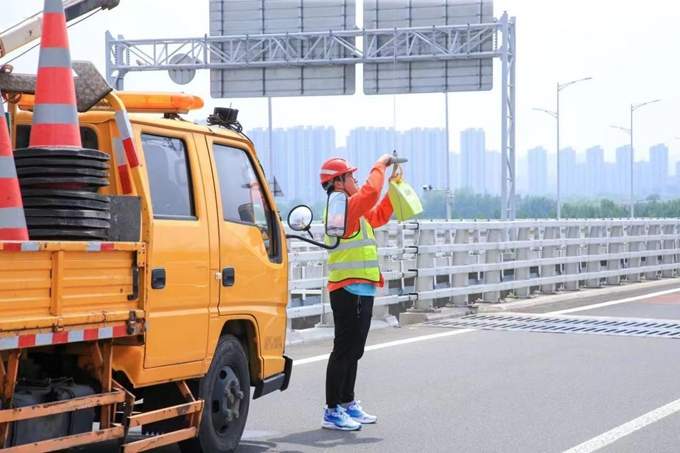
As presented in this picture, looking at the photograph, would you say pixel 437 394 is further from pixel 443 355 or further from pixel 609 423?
pixel 443 355

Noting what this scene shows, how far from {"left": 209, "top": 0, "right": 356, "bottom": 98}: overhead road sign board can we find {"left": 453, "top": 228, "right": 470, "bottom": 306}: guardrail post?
24.2 m

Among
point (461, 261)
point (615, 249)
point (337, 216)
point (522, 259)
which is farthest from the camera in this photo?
point (615, 249)

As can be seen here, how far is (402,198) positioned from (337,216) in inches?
19.2

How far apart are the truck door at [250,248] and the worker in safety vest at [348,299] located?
65cm

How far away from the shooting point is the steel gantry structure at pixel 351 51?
42375 millimetres

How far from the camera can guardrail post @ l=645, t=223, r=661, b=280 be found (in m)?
27.7

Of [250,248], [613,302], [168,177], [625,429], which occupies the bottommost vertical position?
[625,429]

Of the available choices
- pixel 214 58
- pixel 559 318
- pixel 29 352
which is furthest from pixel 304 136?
pixel 29 352

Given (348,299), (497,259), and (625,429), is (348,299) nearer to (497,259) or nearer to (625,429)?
(625,429)

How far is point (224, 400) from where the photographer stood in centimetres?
795

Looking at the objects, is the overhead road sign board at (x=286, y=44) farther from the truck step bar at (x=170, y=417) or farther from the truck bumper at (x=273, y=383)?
the truck step bar at (x=170, y=417)

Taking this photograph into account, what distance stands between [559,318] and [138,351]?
38.6 feet

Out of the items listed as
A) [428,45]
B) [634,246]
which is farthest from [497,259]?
[428,45]

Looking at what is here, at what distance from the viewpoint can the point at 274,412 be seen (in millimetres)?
9969
